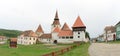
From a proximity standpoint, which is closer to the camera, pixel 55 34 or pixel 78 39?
pixel 78 39

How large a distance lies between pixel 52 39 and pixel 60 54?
67.2 m

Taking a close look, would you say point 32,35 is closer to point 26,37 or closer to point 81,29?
point 26,37

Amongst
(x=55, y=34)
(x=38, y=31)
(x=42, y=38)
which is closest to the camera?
(x=55, y=34)

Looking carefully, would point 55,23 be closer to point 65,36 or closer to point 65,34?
point 65,34

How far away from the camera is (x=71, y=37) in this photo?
273ft

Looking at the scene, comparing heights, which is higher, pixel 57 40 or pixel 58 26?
pixel 58 26

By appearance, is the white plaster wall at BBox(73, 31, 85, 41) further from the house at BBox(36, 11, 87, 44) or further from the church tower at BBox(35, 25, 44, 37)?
the church tower at BBox(35, 25, 44, 37)

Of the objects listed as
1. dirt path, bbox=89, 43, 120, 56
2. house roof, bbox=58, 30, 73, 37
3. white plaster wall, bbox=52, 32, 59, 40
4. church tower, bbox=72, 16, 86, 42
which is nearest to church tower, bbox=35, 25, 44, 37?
white plaster wall, bbox=52, 32, 59, 40

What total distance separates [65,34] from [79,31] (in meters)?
7.27

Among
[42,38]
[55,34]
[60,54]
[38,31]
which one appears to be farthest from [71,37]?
[60,54]

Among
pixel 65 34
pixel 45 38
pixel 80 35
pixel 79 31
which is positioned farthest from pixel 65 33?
pixel 45 38

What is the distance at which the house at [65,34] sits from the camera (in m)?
79.9

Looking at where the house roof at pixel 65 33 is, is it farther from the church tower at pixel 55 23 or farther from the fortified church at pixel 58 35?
the church tower at pixel 55 23

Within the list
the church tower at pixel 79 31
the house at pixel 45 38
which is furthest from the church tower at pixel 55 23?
the church tower at pixel 79 31
